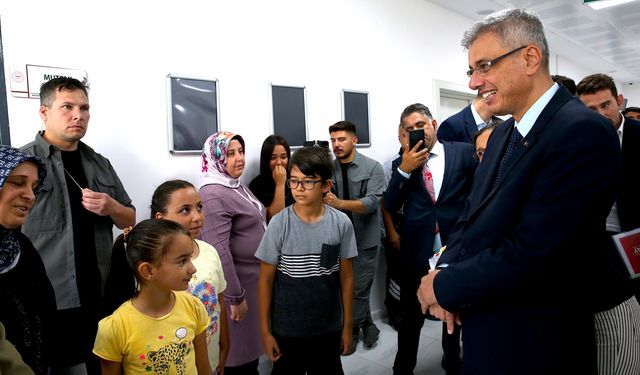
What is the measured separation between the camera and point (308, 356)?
168cm

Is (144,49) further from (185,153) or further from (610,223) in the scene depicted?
(610,223)

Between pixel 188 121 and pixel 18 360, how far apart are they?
1.77 meters

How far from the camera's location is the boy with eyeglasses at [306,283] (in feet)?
5.44

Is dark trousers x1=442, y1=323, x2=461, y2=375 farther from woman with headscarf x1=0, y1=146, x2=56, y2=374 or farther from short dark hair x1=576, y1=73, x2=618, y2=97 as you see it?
woman with headscarf x1=0, y1=146, x2=56, y2=374

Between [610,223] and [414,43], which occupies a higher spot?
[414,43]

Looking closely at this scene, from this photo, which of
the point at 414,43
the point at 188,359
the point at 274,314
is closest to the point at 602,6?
→ the point at 414,43

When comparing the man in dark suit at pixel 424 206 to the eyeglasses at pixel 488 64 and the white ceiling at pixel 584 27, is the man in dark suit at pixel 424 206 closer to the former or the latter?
the eyeglasses at pixel 488 64

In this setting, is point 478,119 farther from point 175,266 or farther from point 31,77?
point 31,77

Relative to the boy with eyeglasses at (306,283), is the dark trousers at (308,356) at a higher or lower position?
lower

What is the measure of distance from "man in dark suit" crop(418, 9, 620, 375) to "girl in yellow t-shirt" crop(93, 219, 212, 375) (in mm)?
743

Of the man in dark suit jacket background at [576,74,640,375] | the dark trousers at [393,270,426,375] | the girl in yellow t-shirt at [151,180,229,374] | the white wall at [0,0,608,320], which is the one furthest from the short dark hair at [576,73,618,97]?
the girl in yellow t-shirt at [151,180,229,374]

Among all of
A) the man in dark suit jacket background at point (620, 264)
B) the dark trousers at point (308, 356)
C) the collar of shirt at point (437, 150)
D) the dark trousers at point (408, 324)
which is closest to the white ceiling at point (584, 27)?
the man in dark suit jacket background at point (620, 264)

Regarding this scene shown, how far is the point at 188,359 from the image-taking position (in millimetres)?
1262

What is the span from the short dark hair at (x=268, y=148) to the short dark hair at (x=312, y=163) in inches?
34.5
